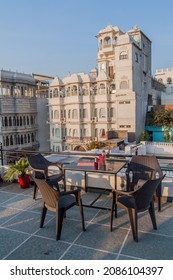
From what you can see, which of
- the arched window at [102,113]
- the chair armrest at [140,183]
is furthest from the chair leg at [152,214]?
the arched window at [102,113]

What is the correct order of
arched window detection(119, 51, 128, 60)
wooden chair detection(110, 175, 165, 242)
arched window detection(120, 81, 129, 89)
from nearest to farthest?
wooden chair detection(110, 175, 165, 242) → arched window detection(119, 51, 128, 60) → arched window detection(120, 81, 129, 89)

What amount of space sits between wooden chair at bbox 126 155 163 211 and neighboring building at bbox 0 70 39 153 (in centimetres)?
2620

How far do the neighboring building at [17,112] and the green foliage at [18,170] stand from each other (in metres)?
23.8

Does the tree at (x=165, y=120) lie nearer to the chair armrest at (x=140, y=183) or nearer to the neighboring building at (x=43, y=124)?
the neighboring building at (x=43, y=124)

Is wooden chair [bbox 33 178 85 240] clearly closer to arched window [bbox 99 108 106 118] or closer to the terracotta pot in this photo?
the terracotta pot

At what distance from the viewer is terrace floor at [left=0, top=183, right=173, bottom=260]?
2.79m

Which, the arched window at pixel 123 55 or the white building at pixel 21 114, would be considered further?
the white building at pixel 21 114

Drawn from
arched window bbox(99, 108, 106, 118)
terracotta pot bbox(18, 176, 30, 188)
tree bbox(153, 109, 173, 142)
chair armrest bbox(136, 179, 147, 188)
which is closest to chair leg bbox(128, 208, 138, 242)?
chair armrest bbox(136, 179, 147, 188)

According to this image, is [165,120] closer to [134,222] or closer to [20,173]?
[20,173]

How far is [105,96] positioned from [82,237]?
993 inches

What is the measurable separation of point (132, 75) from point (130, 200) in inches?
935

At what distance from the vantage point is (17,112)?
97.3 feet

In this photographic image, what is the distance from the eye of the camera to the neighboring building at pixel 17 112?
2834 cm
